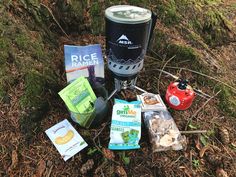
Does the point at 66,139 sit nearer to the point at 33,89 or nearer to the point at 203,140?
the point at 33,89

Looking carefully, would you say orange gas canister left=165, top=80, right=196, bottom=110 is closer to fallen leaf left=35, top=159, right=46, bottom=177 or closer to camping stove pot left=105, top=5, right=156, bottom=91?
camping stove pot left=105, top=5, right=156, bottom=91

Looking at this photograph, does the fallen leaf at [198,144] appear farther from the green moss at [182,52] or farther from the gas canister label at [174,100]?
the green moss at [182,52]

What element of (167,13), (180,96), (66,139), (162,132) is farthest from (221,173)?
(167,13)

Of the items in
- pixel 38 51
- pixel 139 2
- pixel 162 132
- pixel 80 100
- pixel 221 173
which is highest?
pixel 139 2

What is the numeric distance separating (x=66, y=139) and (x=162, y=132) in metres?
0.57

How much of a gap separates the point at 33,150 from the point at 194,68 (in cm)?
133

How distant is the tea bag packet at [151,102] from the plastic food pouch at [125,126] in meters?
0.07

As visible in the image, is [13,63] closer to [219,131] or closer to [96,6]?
[96,6]

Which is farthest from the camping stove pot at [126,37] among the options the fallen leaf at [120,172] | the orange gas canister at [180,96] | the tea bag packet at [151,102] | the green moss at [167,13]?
the green moss at [167,13]

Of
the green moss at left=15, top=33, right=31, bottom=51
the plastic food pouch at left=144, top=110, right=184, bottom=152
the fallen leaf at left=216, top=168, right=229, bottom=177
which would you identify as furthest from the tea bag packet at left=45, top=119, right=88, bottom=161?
the fallen leaf at left=216, top=168, right=229, bottom=177

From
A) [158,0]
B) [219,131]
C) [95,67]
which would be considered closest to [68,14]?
[95,67]

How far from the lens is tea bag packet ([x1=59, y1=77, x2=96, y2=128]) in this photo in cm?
146

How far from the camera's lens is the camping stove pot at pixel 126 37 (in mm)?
1386

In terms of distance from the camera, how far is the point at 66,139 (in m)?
1.47
